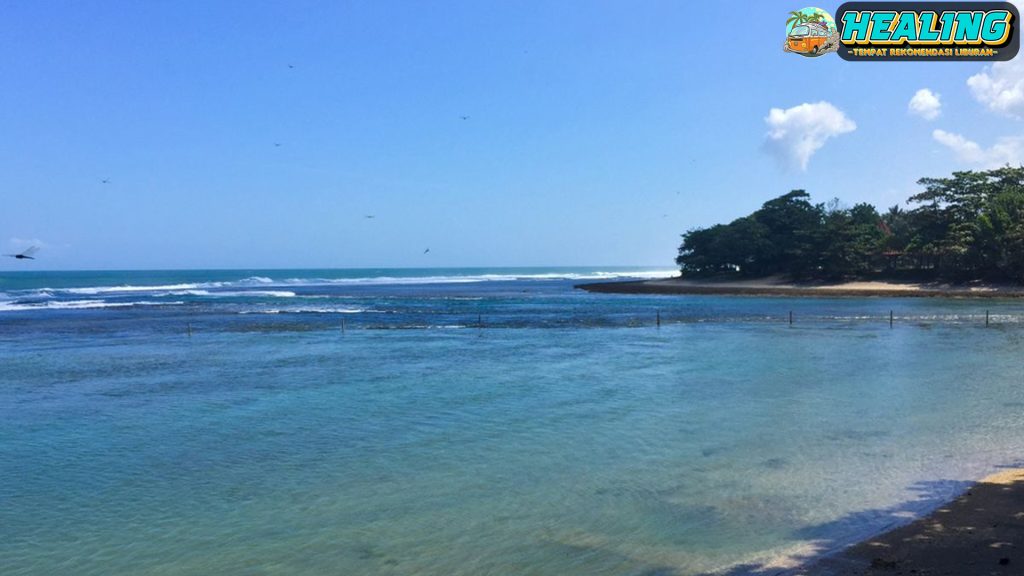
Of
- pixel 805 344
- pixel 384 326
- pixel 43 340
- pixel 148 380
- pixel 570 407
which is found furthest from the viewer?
pixel 384 326

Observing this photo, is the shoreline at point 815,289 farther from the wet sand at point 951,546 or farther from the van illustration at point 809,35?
the wet sand at point 951,546

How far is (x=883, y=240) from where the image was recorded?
7719 centimetres

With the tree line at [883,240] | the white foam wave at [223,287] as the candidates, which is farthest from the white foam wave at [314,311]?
the tree line at [883,240]

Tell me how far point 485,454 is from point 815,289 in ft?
221

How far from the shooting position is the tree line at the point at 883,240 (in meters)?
62.8

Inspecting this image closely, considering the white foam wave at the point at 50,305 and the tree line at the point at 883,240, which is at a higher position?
the tree line at the point at 883,240

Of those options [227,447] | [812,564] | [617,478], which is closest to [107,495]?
[227,447]

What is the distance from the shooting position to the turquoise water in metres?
7.63

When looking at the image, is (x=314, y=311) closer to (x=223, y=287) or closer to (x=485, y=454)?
(x=485, y=454)

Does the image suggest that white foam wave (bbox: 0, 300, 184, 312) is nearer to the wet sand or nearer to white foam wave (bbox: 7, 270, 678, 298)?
white foam wave (bbox: 7, 270, 678, 298)

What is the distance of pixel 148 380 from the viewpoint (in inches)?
791

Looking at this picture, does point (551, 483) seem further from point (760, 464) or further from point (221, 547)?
point (221, 547)

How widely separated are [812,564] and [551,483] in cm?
392

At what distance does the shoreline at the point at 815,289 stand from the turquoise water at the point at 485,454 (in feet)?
135
